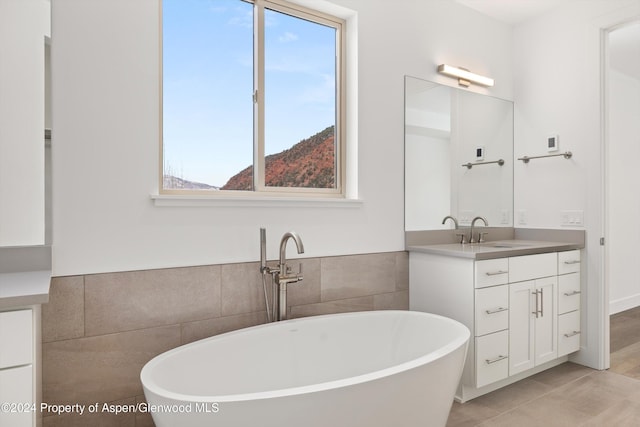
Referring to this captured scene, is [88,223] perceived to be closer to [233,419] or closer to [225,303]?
[225,303]

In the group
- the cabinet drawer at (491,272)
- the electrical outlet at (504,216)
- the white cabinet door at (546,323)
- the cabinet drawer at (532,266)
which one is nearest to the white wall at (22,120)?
the cabinet drawer at (491,272)

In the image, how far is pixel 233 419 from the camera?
1257 mm

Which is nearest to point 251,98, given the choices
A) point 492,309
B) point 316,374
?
point 316,374

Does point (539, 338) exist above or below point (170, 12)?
below

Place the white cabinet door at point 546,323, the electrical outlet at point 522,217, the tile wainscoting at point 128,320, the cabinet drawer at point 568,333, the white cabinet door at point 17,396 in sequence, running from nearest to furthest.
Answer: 1. the white cabinet door at point 17,396
2. the tile wainscoting at point 128,320
3. the white cabinet door at point 546,323
4. the cabinet drawer at point 568,333
5. the electrical outlet at point 522,217

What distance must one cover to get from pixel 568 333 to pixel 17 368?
315 centimetres

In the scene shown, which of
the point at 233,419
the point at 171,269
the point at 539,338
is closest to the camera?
the point at 233,419

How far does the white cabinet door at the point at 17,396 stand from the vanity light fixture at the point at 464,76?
288 cm

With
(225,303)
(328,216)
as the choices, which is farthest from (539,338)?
(225,303)

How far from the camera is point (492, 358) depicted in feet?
7.85

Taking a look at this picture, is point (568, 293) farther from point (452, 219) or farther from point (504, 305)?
point (452, 219)

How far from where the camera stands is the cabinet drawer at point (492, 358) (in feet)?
7.65

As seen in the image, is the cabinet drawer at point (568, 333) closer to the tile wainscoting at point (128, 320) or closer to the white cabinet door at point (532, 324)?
the white cabinet door at point (532, 324)

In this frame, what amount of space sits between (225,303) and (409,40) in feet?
6.92
